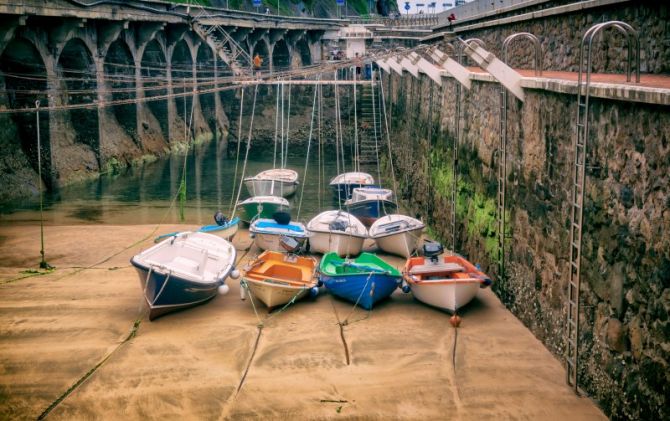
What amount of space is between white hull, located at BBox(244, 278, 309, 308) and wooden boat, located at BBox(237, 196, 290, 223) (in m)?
8.63

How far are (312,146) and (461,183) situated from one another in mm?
22810

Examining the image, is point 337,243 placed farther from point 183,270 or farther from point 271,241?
point 183,270

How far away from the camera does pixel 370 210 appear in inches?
875

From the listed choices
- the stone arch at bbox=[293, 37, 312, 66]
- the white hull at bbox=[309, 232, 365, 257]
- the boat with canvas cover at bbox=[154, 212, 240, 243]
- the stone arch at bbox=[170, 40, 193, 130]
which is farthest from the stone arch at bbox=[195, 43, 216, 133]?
the white hull at bbox=[309, 232, 365, 257]

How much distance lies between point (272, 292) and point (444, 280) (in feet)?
10.5

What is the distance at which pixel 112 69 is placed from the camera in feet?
111

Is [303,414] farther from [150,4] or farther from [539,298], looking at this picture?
[150,4]

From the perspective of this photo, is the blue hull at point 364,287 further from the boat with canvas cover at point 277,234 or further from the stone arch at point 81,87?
the stone arch at point 81,87

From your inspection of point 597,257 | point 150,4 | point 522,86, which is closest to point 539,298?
point 597,257

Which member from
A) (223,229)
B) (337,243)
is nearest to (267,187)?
(223,229)

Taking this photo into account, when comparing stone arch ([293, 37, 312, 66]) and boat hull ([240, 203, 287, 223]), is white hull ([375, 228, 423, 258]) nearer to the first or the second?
boat hull ([240, 203, 287, 223])

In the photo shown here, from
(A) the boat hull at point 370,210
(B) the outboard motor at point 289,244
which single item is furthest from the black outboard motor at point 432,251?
(A) the boat hull at point 370,210

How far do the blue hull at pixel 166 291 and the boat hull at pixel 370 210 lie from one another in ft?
28.7

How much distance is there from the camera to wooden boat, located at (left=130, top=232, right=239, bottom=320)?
13.6 metres
